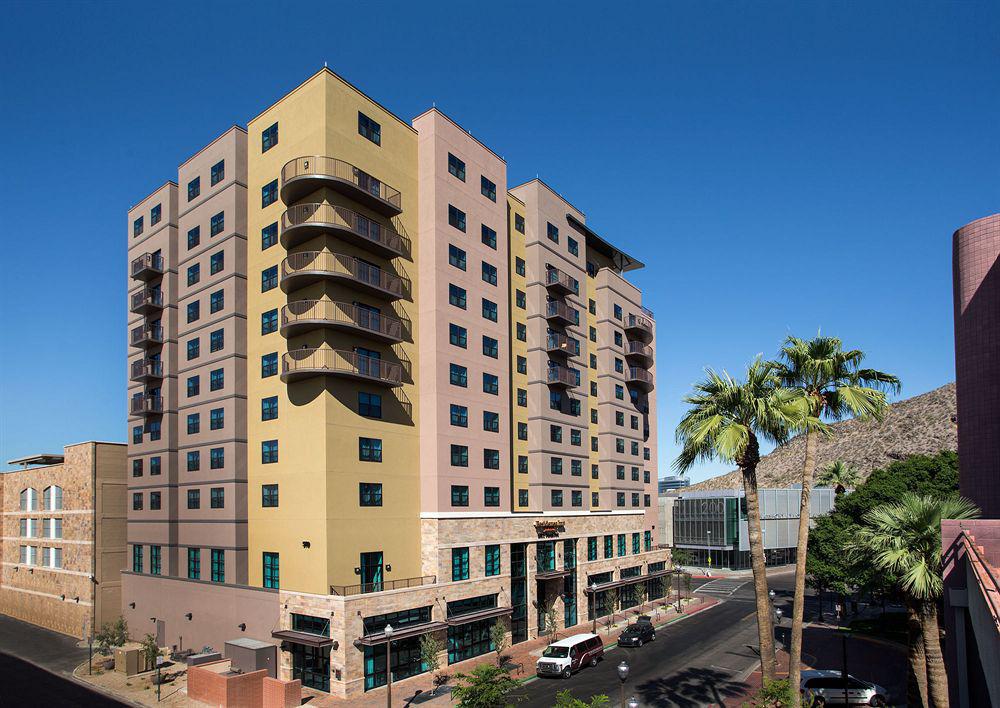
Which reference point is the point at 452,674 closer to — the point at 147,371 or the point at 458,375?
the point at 458,375

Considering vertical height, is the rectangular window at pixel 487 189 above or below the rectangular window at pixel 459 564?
above

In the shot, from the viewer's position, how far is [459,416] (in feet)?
159

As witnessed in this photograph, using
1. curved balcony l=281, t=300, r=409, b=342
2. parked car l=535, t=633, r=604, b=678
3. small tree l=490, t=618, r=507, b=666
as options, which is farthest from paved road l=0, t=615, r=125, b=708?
parked car l=535, t=633, r=604, b=678

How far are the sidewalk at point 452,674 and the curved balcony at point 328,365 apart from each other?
17.7 metres

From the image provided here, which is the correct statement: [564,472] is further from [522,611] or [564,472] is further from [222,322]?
[222,322]

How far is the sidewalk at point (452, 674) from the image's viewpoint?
3675 centimetres

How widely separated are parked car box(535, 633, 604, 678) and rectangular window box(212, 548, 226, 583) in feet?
70.1

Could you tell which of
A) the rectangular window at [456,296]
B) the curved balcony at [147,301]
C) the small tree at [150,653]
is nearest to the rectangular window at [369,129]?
the rectangular window at [456,296]

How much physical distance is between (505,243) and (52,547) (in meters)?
49.8

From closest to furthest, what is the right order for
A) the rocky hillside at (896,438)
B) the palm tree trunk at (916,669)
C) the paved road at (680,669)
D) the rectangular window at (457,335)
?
the palm tree trunk at (916,669) < the paved road at (680,669) < the rectangular window at (457,335) < the rocky hillside at (896,438)

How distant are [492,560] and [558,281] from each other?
2408 cm

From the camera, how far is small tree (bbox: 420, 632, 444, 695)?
132 ft

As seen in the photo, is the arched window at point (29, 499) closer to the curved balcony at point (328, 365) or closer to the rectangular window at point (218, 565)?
the rectangular window at point (218, 565)

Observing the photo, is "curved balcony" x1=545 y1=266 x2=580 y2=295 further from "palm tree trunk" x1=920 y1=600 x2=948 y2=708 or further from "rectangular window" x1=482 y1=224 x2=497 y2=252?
"palm tree trunk" x1=920 y1=600 x2=948 y2=708
